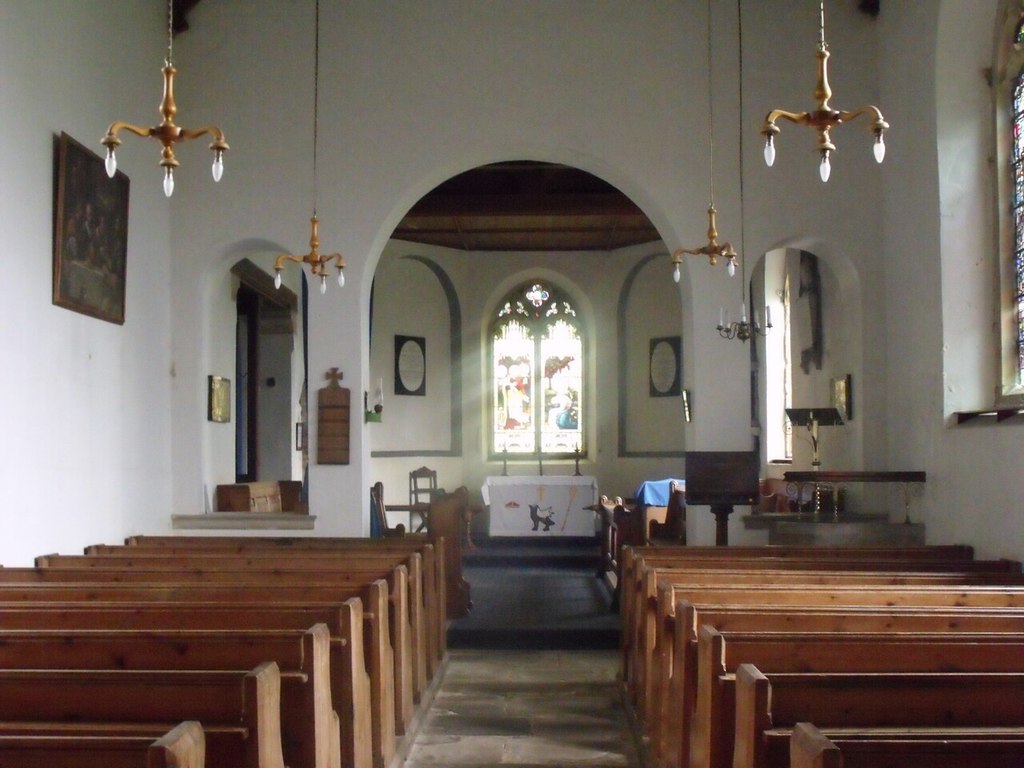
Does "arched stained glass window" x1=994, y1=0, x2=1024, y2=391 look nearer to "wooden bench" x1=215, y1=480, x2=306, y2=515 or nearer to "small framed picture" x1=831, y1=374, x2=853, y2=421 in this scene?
"small framed picture" x1=831, y1=374, x2=853, y2=421

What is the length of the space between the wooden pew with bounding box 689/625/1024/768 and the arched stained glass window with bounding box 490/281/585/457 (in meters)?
11.1

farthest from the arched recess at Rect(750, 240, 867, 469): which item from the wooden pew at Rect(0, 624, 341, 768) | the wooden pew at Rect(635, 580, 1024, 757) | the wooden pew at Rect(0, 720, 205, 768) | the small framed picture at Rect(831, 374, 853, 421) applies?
the wooden pew at Rect(0, 720, 205, 768)

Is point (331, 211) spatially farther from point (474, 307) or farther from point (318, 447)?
point (474, 307)

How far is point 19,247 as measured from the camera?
547 cm

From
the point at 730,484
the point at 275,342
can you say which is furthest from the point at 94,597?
the point at 275,342

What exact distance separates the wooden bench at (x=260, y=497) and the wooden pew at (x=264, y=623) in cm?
451

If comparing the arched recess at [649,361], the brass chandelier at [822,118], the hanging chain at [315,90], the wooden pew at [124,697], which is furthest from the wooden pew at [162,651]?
the arched recess at [649,361]

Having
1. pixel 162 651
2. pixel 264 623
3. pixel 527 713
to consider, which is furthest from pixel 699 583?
pixel 162 651

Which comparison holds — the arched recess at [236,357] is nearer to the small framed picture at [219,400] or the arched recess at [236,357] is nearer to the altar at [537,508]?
the small framed picture at [219,400]

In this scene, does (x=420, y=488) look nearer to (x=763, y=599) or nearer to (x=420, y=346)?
(x=420, y=346)

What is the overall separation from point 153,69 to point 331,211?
1.66 meters

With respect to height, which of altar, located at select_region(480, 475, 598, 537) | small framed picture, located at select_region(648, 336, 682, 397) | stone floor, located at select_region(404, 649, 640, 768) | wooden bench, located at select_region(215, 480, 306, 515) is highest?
small framed picture, located at select_region(648, 336, 682, 397)

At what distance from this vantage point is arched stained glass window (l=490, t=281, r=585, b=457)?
46.2ft

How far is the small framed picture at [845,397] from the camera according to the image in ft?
25.0
